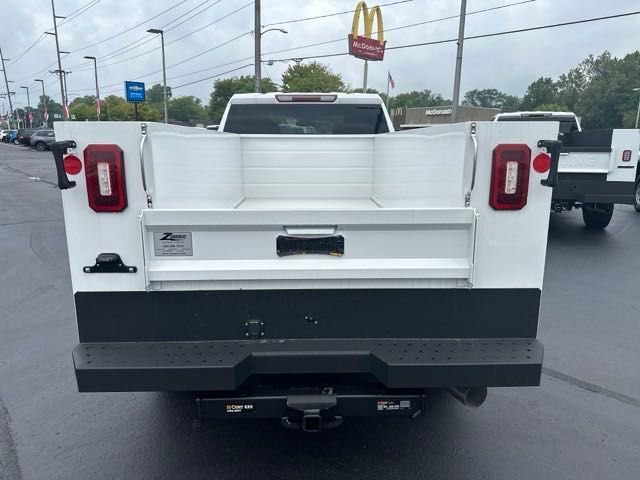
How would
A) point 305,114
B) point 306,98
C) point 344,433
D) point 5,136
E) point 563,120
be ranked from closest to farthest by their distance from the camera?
point 344,433, point 306,98, point 305,114, point 563,120, point 5,136

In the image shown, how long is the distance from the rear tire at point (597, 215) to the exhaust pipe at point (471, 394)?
28.3 feet

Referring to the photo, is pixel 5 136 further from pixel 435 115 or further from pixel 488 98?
pixel 488 98

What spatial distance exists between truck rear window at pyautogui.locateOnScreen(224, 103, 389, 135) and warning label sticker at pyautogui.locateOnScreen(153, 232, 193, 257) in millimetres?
3137

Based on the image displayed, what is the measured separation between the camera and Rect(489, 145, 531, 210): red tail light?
8.25 ft

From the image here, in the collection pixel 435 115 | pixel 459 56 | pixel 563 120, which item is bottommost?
pixel 563 120

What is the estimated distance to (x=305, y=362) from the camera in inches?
102

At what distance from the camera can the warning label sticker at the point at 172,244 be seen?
2.56m

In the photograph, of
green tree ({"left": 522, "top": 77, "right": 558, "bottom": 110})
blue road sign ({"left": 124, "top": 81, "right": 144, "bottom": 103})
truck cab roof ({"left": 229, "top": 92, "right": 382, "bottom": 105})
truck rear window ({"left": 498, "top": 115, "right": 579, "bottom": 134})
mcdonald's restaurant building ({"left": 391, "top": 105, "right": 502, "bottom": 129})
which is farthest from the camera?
green tree ({"left": 522, "top": 77, "right": 558, "bottom": 110})

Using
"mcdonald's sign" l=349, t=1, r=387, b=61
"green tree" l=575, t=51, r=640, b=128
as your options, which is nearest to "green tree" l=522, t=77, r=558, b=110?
"green tree" l=575, t=51, r=640, b=128

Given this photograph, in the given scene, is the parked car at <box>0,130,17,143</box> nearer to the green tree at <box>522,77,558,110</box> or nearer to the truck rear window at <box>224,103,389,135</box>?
the truck rear window at <box>224,103,389,135</box>

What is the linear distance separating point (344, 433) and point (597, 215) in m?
9.44

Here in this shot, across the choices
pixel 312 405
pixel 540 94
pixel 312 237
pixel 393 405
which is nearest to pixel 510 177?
pixel 312 237

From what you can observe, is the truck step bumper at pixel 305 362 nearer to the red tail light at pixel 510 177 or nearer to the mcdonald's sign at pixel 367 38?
the red tail light at pixel 510 177

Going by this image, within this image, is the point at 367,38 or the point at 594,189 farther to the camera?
the point at 367,38
